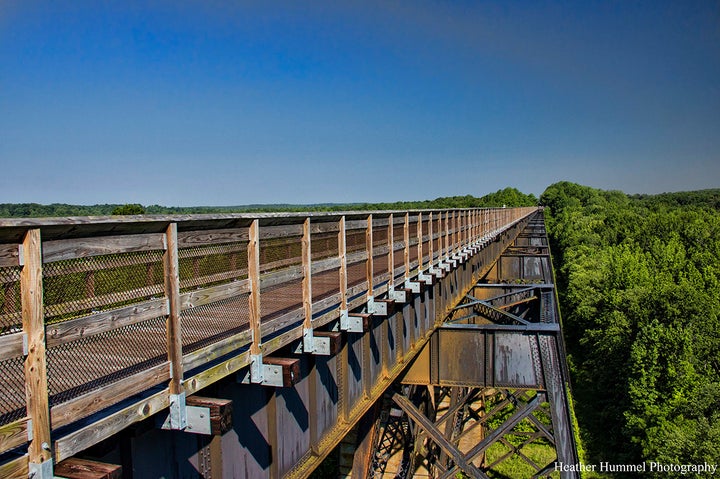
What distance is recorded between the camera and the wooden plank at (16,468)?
263cm

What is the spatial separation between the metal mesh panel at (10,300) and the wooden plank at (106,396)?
500 millimetres

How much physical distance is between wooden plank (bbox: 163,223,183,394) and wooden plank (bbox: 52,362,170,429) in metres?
0.06

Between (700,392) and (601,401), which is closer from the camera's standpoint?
(700,392)

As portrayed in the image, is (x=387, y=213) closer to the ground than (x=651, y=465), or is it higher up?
higher up

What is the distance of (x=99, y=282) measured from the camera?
10.6ft

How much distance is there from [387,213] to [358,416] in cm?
312

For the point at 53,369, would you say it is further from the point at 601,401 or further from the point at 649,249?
the point at 649,249

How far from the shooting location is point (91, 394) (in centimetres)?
313

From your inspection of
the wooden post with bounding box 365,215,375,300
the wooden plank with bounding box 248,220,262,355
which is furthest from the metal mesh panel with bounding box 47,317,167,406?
the wooden post with bounding box 365,215,375,300

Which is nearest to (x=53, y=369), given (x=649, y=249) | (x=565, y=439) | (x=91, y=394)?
(x=91, y=394)

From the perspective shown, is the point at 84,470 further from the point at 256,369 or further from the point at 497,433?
the point at 497,433

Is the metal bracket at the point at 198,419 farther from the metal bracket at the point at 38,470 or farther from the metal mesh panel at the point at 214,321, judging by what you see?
the metal bracket at the point at 38,470

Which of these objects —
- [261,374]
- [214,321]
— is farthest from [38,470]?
[261,374]

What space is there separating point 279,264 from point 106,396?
2743 millimetres
